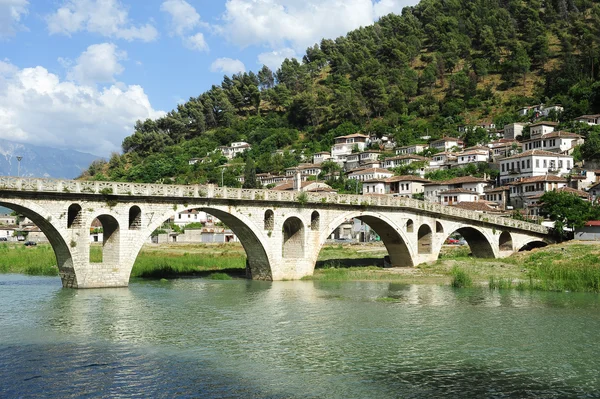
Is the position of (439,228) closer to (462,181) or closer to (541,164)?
(462,181)

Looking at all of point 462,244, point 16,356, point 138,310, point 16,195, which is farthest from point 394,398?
point 462,244

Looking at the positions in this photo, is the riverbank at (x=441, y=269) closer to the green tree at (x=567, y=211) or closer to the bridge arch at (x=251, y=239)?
the bridge arch at (x=251, y=239)

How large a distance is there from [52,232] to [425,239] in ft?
116

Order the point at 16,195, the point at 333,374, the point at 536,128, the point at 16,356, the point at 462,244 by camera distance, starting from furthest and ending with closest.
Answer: the point at 536,128 → the point at 462,244 → the point at 16,195 → the point at 16,356 → the point at 333,374

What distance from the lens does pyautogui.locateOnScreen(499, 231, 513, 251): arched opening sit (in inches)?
2591

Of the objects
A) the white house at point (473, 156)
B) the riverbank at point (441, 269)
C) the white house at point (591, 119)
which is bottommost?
the riverbank at point (441, 269)

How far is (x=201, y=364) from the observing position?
21.2 meters

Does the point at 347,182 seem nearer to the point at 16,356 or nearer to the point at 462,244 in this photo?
the point at 462,244

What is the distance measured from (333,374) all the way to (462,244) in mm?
62118

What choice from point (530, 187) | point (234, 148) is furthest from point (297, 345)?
point (234, 148)

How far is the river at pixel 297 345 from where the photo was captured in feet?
61.0

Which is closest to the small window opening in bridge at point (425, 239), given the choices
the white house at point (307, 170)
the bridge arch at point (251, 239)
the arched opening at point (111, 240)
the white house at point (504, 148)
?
the bridge arch at point (251, 239)

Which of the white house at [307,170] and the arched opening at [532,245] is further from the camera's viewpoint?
the white house at [307,170]

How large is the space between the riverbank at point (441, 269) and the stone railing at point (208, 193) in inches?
206
